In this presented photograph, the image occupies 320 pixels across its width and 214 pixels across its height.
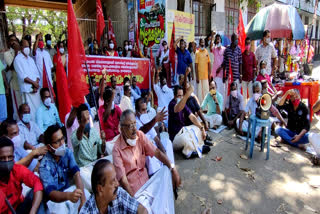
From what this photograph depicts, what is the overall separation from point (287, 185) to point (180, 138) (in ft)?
5.89

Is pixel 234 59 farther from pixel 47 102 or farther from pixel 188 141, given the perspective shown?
pixel 47 102

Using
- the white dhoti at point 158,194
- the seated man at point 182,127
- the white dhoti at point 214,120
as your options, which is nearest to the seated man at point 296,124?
the white dhoti at point 214,120

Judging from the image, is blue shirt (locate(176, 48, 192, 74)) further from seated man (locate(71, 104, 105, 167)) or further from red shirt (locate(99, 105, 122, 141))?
seated man (locate(71, 104, 105, 167))

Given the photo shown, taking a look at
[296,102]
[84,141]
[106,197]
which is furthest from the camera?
[296,102]

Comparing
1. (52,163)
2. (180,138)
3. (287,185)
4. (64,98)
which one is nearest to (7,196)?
(52,163)

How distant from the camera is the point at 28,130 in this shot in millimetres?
3709

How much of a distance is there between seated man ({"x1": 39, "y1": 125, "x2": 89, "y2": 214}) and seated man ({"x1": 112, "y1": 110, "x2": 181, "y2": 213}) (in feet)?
1.43

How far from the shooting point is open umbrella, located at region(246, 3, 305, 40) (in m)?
7.32

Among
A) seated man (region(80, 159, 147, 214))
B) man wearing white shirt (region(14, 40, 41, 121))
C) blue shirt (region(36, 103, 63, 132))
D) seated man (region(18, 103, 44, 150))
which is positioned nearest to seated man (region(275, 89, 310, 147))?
seated man (region(80, 159, 147, 214))

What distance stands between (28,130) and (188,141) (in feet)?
8.73

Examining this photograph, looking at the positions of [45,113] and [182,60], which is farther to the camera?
[182,60]

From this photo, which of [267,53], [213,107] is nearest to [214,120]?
[213,107]

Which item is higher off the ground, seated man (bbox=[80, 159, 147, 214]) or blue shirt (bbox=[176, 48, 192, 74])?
blue shirt (bbox=[176, 48, 192, 74])

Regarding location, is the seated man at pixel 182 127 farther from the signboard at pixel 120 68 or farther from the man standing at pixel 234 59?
the man standing at pixel 234 59
